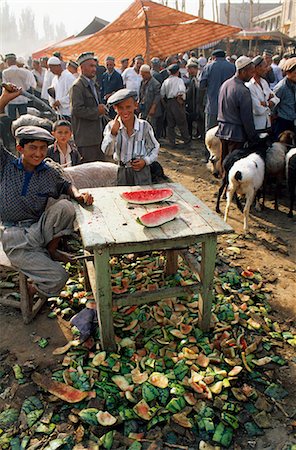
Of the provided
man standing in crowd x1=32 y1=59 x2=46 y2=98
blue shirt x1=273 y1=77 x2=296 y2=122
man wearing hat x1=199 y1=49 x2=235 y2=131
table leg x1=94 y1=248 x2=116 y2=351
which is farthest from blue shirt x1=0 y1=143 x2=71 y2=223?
man standing in crowd x1=32 y1=59 x2=46 y2=98

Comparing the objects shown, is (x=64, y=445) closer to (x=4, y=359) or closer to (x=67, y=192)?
(x=4, y=359)

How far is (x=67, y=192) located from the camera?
12.5 feet

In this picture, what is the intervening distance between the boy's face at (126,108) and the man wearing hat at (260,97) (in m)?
3.05

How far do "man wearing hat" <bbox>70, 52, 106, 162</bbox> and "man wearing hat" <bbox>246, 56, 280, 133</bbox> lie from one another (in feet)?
8.69

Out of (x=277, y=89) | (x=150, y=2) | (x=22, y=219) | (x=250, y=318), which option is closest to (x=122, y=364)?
(x=250, y=318)

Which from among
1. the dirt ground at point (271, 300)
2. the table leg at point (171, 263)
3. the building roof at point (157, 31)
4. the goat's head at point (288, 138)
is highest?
the building roof at point (157, 31)

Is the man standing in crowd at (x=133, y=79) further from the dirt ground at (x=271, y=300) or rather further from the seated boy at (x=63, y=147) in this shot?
the seated boy at (x=63, y=147)

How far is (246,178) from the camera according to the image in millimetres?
5629

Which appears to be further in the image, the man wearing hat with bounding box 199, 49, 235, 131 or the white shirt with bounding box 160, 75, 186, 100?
the white shirt with bounding box 160, 75, 186, 100

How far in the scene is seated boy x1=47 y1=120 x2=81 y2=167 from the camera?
17.2ft

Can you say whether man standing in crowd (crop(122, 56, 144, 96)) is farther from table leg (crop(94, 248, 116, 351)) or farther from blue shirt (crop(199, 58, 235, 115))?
table leg (crop(94, 248, 116, 351))

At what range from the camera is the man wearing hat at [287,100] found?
264 inches

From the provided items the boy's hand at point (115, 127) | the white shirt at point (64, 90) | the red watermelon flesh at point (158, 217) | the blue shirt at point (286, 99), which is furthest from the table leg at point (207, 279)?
the white shirt at point (64, 90)

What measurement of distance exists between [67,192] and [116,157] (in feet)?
3.44
